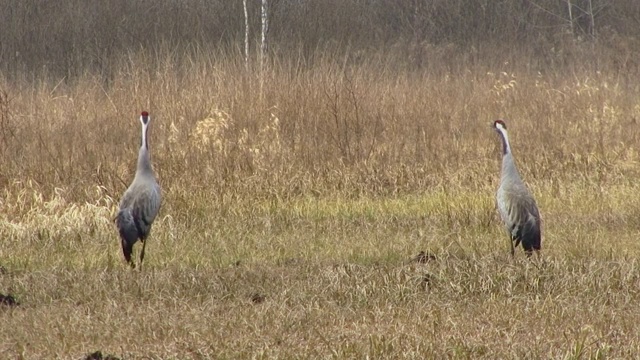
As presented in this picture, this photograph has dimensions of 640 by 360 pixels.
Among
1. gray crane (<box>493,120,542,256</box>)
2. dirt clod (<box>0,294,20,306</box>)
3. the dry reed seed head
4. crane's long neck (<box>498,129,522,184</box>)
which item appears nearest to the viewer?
dirt clod (<box>0,294,20,306</box>)

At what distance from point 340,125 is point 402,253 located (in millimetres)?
4716

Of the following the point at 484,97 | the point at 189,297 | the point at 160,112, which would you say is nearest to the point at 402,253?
the point at 189,297

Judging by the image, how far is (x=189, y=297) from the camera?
6352mm

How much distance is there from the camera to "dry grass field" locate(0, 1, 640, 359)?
547cm

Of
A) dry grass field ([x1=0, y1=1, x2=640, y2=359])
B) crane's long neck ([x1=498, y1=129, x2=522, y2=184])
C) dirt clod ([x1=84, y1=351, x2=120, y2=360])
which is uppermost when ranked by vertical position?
crane's long neck ([x1=498, y1=129, x2=522, y2=184])

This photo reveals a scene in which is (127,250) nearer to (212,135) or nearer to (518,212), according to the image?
(518,212)

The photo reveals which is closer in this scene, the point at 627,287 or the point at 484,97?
the point at 627,287

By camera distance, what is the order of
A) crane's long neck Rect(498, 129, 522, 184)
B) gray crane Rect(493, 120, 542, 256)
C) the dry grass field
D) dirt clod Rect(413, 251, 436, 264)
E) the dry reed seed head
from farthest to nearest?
the dry reed seed head < crane's long neck Rect(498, 129, 522, 184) < gray crane Rect(493, 120, 542, 256) < dirt clod Rect(413, 251, 436, 264) < the dry grass field

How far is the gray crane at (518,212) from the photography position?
7.35m

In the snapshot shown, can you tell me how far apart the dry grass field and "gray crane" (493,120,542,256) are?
0.59 feet

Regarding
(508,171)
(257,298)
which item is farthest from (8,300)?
(508,171)

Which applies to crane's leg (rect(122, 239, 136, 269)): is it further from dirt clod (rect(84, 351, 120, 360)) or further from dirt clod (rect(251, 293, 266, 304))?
dirt clod (rect(84, 351, 120, 360))

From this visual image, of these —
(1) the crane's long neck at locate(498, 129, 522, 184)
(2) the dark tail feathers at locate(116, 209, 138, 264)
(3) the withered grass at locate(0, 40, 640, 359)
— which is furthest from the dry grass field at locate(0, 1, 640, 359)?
(1) the crane's long neck at locate(498, 129, 522, 184)

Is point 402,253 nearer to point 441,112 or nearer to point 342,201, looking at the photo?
point 342,201
